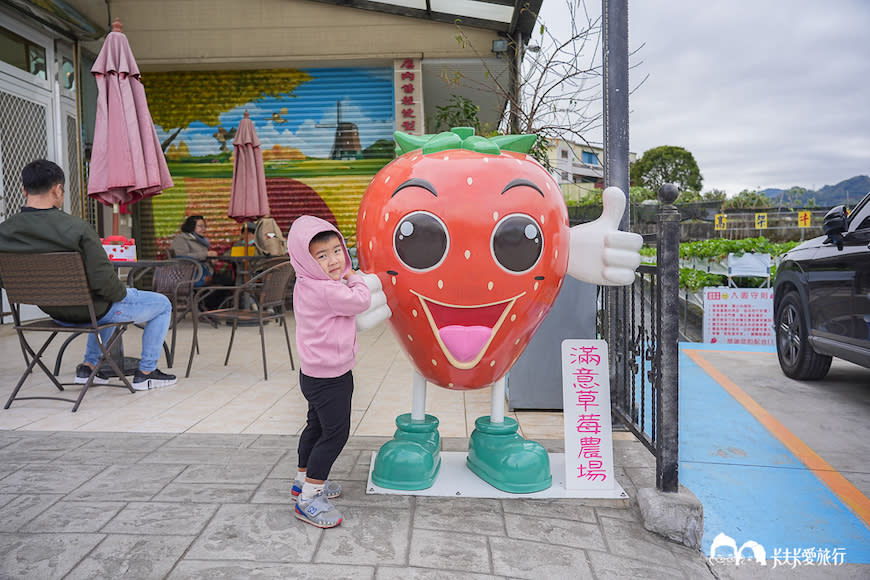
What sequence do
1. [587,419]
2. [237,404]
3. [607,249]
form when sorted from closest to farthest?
[607,249], [587,419], [237,404]

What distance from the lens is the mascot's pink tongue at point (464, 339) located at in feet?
7.76

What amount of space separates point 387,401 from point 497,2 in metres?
6.19

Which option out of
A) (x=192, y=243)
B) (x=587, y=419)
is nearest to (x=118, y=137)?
(x=192, y=243)

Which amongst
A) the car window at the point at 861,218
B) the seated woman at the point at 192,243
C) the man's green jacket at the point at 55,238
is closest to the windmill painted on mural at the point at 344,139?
the seated woman at the point at 192,243

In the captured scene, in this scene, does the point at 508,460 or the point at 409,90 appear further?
the point at 409,90

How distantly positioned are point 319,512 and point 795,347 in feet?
14.6

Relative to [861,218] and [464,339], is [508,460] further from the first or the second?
[861,218]

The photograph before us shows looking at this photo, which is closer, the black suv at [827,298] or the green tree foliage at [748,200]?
the black suv at [827,298]

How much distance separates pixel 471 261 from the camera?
7.52ft

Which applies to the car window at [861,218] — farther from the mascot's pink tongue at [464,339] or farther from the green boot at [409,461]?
the green boot at [409,461]

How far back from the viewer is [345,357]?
7.54ft

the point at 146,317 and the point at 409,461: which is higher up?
the point at 146,317

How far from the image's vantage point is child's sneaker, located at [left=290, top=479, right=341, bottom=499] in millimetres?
2453

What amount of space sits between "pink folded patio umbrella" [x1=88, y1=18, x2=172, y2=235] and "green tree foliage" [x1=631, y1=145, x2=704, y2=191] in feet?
165
